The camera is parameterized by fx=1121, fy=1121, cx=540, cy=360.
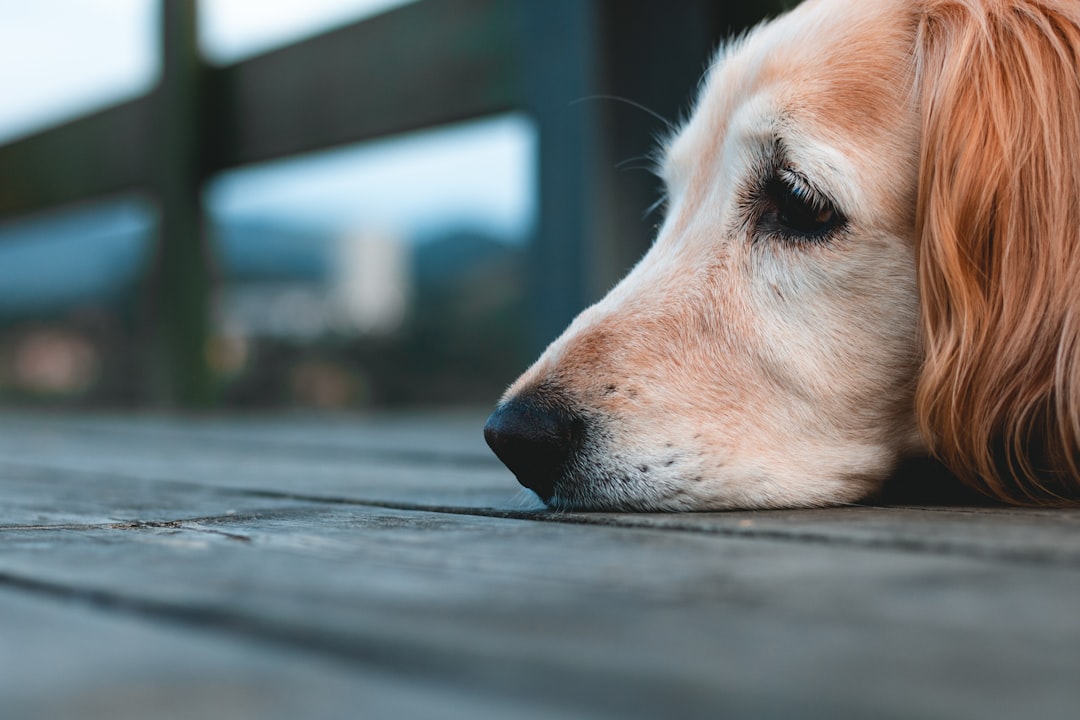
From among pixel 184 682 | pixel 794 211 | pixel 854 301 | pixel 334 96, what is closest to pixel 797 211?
pixel 794 211

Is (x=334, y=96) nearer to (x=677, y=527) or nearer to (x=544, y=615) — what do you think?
(x=677, y=527)

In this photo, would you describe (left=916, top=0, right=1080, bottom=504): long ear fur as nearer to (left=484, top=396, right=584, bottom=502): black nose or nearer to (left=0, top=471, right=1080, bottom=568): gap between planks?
(left=0, top=471, right=1080, bottom=568): gap between planks

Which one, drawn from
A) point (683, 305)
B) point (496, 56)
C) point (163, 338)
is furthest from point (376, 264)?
point (683, 305)

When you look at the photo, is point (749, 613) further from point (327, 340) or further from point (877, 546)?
point (327, 340)

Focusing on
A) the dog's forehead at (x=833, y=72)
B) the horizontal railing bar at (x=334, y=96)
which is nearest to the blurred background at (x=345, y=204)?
the horizontal railing bar at (x=334, y=96)

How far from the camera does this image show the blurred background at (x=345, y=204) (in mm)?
3711

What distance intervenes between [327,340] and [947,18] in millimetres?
5034

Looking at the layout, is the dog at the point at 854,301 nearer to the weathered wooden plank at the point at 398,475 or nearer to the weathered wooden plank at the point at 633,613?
the weathered wooden plank at the point at 398,475

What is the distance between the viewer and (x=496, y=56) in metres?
4.12

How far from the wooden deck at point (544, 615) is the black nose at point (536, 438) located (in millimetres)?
138

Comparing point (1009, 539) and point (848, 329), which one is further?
point (848, 329)

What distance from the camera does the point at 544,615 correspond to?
0.80 meters

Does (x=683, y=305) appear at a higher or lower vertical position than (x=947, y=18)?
lower

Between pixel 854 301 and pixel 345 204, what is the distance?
4420mm
